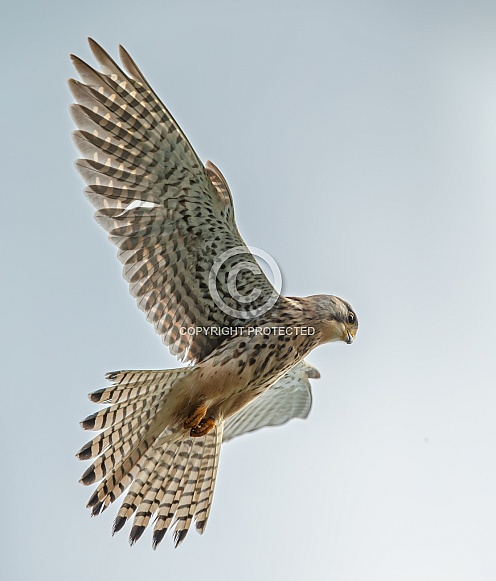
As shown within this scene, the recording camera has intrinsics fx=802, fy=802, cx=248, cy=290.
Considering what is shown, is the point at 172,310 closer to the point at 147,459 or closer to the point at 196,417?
Answer: the point at 196,417

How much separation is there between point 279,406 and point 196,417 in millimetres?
788

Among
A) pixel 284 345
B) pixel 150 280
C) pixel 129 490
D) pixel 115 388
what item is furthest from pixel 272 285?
pixel 129 490

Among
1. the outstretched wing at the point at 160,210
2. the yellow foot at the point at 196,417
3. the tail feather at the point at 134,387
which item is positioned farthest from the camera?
the yellow foot at the point at 196,417

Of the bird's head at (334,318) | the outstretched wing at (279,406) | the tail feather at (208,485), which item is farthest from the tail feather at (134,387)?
the outstretched wing at (279,406)

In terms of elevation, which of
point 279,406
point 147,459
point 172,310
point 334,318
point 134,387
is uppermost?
point 172,310

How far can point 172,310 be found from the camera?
2.54 m

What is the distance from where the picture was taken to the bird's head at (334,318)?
104 inches

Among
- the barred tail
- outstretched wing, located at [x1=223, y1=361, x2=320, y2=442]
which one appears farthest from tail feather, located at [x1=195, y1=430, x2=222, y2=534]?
outstretched wing, located at [x1=223, y1=361, x2=320, y2=442]

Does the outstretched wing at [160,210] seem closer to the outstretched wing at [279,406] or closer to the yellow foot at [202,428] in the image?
the yellow foot at [202,428]

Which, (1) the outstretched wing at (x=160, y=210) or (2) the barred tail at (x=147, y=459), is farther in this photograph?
(2) the barred tail at (x=147, y=459)

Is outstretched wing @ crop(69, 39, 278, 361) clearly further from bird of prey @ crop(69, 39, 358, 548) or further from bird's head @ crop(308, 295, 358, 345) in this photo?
bird's head @ crop(308, 295, 358, 345)

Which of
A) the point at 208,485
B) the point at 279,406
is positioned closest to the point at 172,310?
the point at 208,485

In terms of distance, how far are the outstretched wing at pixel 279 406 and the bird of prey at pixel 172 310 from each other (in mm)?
492

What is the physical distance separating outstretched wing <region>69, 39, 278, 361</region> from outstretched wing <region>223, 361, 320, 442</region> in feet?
2.05
